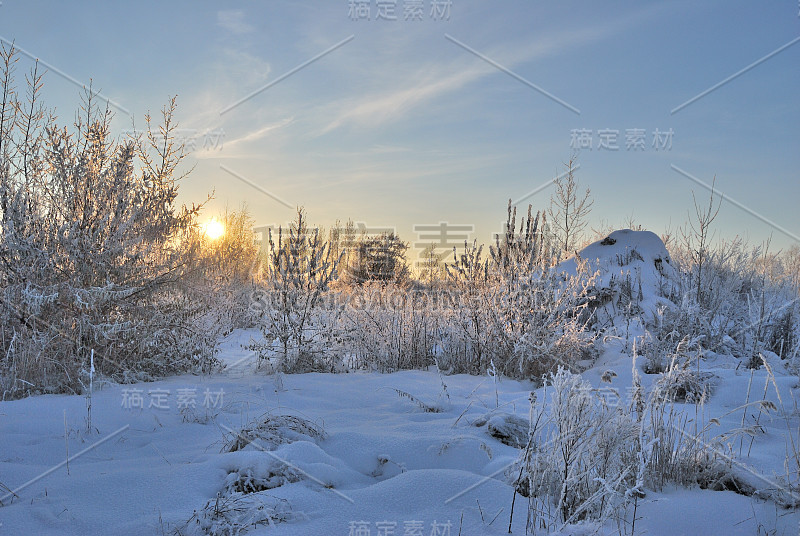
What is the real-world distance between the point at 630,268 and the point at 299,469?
830cm

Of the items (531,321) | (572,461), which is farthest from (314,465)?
(531,321)

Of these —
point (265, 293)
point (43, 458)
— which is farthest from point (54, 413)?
point (265, 293)

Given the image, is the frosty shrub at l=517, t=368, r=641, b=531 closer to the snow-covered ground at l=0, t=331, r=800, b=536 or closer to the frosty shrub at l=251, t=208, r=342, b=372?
the snow-covered ground at l=0, t=331, r=800, b=536

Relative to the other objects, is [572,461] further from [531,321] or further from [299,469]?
[531,321]

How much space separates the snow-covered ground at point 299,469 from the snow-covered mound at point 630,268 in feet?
13.7

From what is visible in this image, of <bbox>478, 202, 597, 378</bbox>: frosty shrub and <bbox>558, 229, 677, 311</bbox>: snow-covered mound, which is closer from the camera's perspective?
<bbox>478, 202, 597, 378</bbox>: frosty shrub

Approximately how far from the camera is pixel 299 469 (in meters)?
2.45

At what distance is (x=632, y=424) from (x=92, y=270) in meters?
5.46

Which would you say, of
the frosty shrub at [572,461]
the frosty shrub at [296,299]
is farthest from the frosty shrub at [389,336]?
the frosty shrub at [572,461]

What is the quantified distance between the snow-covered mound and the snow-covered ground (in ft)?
13.7

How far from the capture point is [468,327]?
6.64 metres

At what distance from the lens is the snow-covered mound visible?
28.0 ft

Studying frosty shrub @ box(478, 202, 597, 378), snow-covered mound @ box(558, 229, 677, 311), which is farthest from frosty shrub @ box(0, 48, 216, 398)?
snow-covered mound @ box(558, 229, 677, 311)

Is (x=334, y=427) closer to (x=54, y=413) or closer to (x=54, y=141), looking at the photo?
(x=54, y=413)
